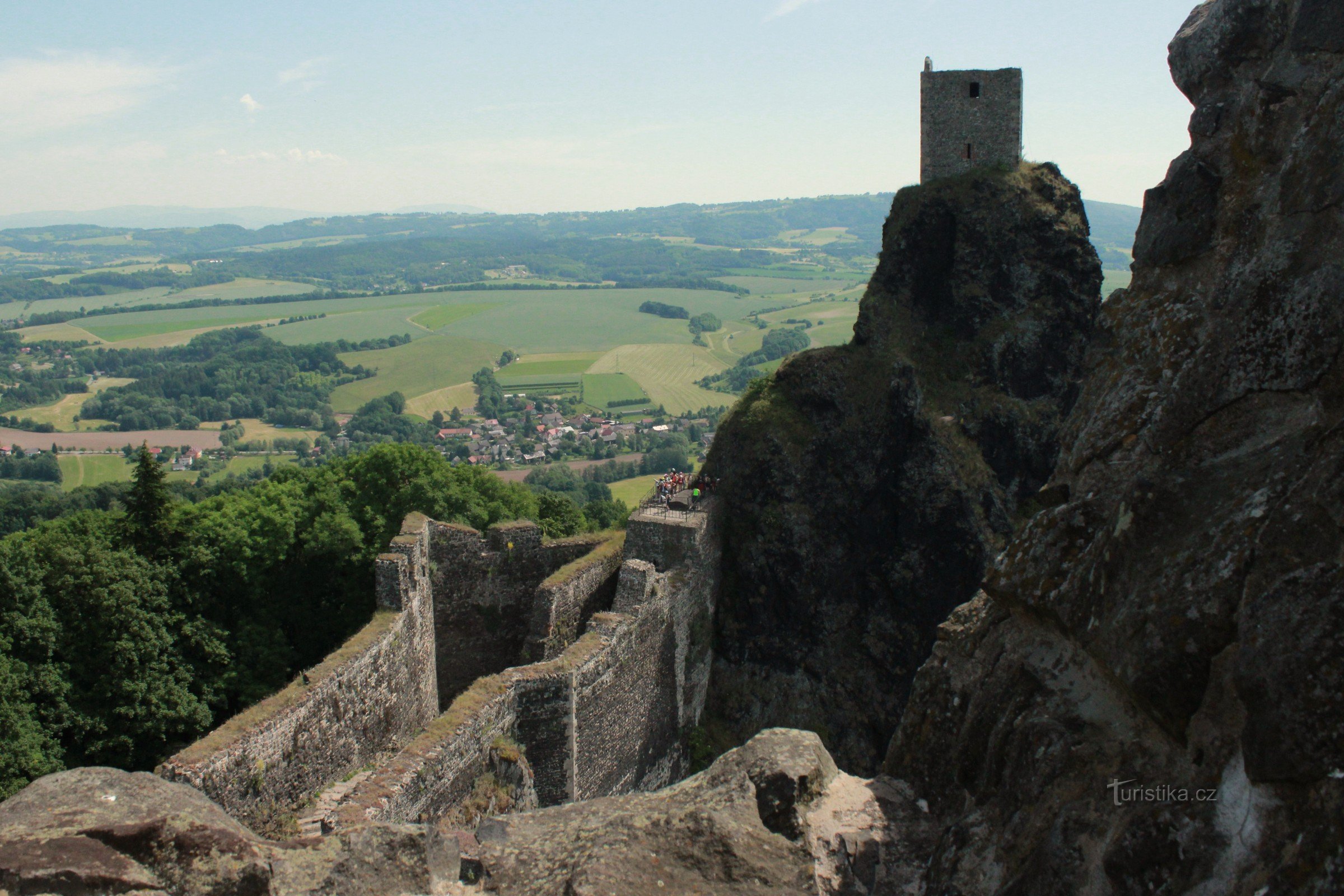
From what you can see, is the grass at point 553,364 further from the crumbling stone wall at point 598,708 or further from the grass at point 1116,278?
the crumbling stone wall at point 598,708

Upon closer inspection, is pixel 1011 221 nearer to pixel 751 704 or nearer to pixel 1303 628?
pixel 751 704

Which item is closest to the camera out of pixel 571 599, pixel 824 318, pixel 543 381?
pixel 571 599

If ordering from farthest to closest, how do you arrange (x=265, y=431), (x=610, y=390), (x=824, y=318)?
(x=824, y=318)
(x=610, y=390)
(x=265, y=431)

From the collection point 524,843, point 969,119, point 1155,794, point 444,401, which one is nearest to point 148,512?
point 524,843

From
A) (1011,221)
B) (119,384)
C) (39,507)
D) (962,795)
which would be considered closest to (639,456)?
(39,507)

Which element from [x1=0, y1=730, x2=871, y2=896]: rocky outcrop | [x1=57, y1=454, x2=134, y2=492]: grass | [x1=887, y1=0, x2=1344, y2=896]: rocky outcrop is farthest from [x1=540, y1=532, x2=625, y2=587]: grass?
[x1=57, y1=454, x2=134, y2=492]: grass

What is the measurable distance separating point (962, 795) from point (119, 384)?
166299 millimetres

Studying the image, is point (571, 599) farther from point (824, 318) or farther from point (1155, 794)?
point (824, 318)

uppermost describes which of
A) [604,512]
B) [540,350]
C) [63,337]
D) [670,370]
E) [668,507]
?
A: [668,507]

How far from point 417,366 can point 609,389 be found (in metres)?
38.5

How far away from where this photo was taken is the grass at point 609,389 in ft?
421

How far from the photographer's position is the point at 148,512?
23469mm

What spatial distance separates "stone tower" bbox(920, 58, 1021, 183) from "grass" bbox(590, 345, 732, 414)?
289ft

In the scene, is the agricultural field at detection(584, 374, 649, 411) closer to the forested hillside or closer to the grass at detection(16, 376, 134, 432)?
the grass at detection(16, 376, 134, 432)
